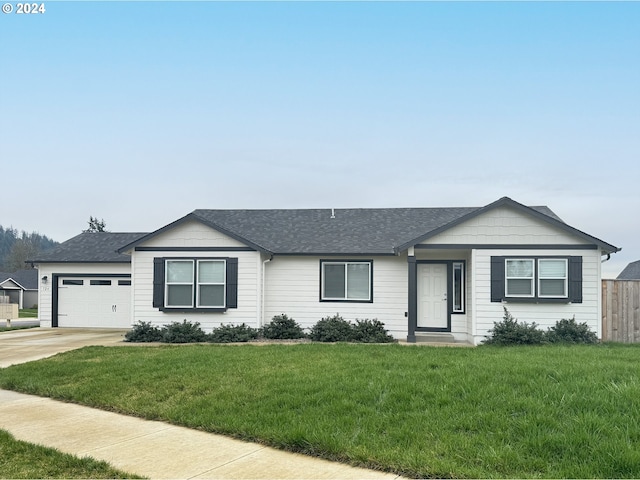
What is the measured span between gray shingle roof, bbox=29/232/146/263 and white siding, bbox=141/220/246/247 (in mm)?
4709

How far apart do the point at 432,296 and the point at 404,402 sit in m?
10.9

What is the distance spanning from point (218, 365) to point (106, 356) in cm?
369

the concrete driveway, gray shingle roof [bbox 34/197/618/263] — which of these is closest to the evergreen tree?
gray shingle roof [bbox 34/197/618/263]

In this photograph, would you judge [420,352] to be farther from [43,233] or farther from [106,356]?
[43,233]

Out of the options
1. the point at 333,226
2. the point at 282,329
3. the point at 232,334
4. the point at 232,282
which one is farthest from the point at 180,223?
the point at 333,226

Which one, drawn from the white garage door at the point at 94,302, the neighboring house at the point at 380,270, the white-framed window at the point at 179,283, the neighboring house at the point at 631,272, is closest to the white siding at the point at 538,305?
the neighboring house at the point at 380,270

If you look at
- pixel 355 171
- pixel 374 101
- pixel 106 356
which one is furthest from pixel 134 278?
pixel 355 171

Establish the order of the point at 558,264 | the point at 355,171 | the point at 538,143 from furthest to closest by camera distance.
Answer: the point at 355,171 < the point at 538,143 < the point at 558,264

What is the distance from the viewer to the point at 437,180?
26.3 metres

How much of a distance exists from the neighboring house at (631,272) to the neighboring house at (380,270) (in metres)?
21.4

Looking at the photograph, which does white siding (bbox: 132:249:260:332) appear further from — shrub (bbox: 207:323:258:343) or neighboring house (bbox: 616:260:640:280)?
neighboring house (bbox: 616:260:640:280)

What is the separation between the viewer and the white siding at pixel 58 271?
2255cm

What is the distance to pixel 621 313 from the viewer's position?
1577cm

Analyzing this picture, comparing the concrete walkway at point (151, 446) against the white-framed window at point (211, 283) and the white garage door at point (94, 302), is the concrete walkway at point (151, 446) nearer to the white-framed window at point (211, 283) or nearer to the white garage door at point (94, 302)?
the white-framed window at point (211, 283)
